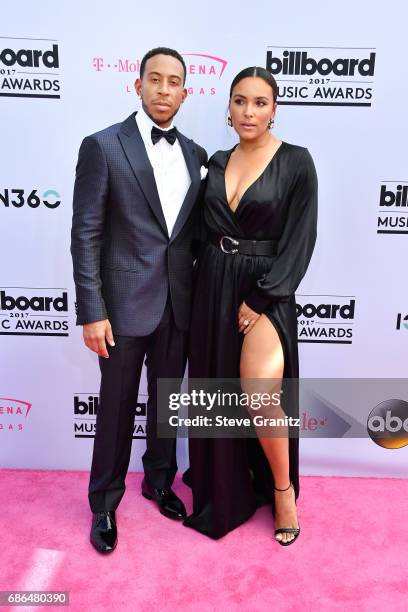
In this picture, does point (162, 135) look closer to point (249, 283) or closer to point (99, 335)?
point (249, 283)

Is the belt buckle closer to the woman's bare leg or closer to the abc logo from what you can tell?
the woman's bare leg

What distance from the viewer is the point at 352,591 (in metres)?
2.05

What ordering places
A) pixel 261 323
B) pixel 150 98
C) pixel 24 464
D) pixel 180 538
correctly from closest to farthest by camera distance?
pixel 150 98, pixel 261 323, pixel 180 538, pixel 24 464

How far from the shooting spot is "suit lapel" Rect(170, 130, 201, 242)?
6.84 ft

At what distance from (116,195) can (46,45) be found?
0.85 metres

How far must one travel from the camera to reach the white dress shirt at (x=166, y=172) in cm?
207

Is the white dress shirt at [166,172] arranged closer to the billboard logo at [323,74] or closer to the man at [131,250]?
the man at [131,250]

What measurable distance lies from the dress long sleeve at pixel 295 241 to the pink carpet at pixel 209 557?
101 centimetres

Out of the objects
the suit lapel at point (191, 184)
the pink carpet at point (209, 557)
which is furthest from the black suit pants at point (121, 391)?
the suit lapel at point (191, 184)

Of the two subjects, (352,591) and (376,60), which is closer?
(352,591)

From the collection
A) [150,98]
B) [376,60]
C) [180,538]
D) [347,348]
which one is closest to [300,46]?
[376,60]

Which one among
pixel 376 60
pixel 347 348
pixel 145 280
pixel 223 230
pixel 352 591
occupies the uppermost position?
pixel 376 60

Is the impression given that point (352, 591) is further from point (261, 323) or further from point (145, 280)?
point (145, 280)

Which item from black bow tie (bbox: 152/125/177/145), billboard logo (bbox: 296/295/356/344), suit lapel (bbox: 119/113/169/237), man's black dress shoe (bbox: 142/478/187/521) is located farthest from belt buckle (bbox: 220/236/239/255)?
man's black dress shoe (bbox: 142/478/187/521)
